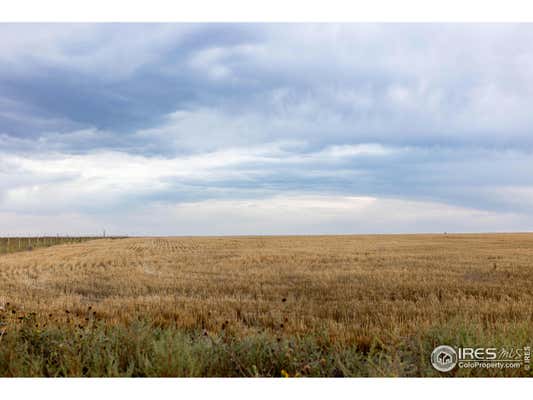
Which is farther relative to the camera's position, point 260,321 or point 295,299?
point 295,299

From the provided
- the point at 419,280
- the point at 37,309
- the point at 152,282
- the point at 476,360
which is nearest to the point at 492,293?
the point at 419,280

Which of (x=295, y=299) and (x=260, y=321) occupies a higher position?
(x=260, y=321)

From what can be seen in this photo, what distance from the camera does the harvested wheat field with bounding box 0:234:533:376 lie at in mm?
4586

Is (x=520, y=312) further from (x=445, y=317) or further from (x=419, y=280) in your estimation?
(x=419, y=280)

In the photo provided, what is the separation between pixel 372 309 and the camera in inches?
341

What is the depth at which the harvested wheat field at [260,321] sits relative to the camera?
459 centimetres

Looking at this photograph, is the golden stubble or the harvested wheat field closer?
the harvested wheat field

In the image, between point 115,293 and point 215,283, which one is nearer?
→ point 115,293

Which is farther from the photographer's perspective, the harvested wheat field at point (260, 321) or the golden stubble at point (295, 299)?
the golden stubble at point (295, 299)

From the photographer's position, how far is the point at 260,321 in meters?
7.77

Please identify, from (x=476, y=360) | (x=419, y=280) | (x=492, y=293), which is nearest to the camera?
(x=476, y=360)
